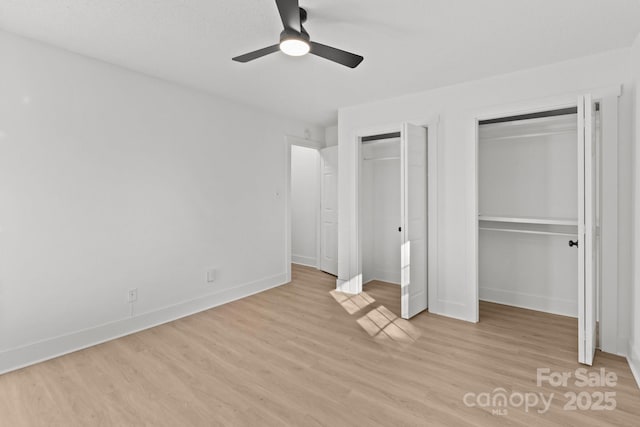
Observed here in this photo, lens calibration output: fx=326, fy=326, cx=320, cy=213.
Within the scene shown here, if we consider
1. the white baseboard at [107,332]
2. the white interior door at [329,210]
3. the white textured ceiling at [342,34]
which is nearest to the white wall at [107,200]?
the white baseboard at [107,332]

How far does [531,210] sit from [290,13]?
3.40 m

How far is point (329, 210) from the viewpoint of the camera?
5.56 meters

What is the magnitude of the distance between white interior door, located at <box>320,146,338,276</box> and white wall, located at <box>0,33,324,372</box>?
1477mm

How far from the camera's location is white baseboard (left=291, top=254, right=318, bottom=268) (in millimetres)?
5997

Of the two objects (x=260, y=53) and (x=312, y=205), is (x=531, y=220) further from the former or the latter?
(x=312, y=205)

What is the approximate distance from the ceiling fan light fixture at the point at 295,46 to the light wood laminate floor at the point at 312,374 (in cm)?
230

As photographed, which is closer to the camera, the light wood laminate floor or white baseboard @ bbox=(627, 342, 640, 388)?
the light wood laminate floor

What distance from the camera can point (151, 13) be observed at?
87.2 inches

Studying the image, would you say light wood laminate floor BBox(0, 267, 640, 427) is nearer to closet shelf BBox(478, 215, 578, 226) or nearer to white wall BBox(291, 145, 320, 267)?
Result: closet shelf BBox(478, 215, 578, 226)

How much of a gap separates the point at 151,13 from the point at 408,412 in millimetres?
3110

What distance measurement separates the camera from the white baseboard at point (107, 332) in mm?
2549

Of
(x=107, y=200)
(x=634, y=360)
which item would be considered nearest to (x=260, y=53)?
(x=107, y=200)

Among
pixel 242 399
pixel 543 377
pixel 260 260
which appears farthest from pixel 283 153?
pixel 543 377

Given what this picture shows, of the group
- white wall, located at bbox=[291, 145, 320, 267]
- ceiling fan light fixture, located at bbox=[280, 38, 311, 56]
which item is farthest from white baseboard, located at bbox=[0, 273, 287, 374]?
ceiling fan light fixture, located at bbox=[280, 38, 311, 56]
